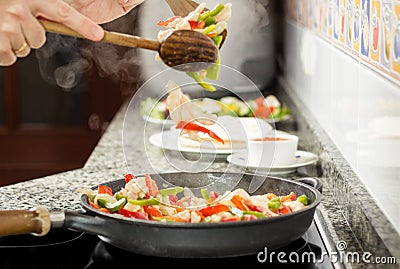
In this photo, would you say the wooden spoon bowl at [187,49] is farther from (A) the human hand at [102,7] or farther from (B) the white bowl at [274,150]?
(A) the human hand at [102,7]

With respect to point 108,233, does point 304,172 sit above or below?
below

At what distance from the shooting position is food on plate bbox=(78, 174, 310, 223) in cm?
125

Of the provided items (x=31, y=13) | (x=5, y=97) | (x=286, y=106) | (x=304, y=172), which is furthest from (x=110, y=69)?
(x=31, y=13)

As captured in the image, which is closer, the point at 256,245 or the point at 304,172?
the point at 256,245

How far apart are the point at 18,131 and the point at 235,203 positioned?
10.0 ft

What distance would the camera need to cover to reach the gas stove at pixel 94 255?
1.22 meters

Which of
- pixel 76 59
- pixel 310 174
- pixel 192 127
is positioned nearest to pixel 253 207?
pixel 192 127

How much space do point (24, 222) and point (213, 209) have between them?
1.06 ft

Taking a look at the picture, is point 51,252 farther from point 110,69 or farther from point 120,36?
point 110,69

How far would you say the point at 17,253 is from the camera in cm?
129

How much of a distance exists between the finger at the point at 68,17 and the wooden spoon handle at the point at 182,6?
0.34 m

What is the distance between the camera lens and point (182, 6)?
A: 157 cm

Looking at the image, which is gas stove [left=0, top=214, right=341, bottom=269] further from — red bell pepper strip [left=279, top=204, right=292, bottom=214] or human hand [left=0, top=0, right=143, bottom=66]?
human hand [left=0, top=0, right=143, bottom=66]

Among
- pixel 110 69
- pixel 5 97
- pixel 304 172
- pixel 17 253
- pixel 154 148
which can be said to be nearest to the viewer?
pixel 17 253
